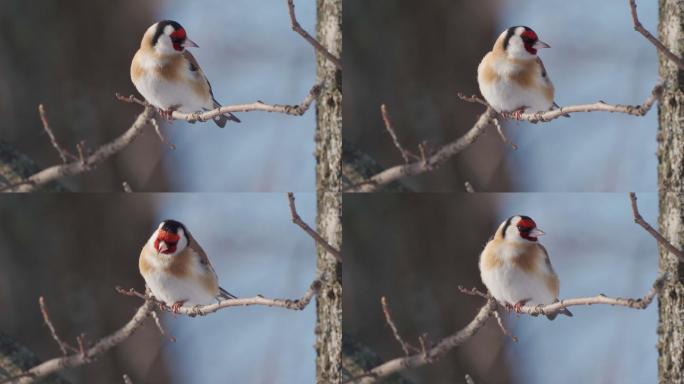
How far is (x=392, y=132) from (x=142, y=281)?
2.67ft

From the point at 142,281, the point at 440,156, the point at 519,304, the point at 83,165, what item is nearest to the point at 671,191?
the point at 519,304

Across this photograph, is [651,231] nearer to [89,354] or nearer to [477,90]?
[477,90]

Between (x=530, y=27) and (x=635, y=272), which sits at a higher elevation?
(x=530, y=27)

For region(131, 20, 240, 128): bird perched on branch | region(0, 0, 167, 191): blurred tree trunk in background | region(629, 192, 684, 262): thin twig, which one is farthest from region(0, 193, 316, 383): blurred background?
region(629, 192, 684, 262): thin twig

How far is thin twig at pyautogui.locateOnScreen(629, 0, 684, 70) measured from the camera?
320 cm

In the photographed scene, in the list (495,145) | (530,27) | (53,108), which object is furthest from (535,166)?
(53,108)

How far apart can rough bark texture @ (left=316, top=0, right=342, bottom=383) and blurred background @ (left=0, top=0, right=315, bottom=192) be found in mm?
31

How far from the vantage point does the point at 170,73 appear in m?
3.26

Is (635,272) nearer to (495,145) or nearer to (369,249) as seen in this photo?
(495,145)

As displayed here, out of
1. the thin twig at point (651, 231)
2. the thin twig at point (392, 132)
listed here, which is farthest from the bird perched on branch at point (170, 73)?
the thin twig at point (651, 231)

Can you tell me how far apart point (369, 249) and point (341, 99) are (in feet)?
1.39

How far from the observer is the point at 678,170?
321 centimetres

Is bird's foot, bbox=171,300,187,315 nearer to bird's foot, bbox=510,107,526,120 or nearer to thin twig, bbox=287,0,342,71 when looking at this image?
thin twig, bbox=287,0,342,71

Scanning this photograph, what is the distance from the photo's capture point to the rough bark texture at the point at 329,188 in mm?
3275
